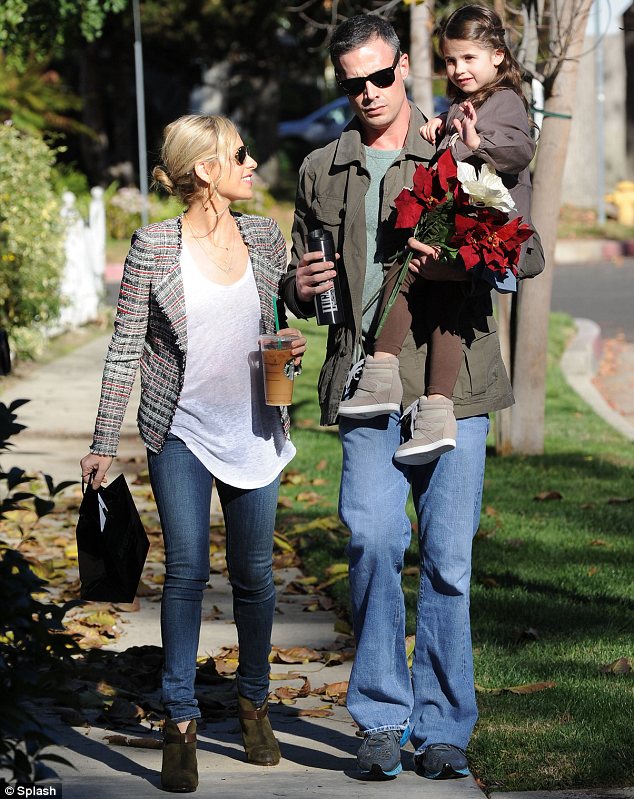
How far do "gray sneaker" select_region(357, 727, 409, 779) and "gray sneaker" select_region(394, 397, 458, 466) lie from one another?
80 centimetres

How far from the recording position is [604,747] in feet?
13.4

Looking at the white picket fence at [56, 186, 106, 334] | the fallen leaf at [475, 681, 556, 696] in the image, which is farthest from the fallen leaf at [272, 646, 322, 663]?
the white picket fence at [56, 186, 106, 334]

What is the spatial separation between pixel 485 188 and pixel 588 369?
9.57m

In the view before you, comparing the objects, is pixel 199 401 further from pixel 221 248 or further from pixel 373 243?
pixel 373 243

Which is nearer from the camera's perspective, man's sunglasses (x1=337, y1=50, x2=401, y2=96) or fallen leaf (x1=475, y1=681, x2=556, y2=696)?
man's sunglasses (x1=337, y1=50, x2=401, y2=96)

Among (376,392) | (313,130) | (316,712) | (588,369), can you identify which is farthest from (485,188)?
(313,130)

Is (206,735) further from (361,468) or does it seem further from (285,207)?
(285,207)

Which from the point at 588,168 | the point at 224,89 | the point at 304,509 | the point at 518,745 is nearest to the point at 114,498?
the point at 518,745

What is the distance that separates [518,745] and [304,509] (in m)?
3.66

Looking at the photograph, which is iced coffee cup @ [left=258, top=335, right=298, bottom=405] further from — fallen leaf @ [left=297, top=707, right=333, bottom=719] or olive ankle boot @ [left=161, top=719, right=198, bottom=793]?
fallen leaf @ [left=297, top=707, right=333, bottom=719]

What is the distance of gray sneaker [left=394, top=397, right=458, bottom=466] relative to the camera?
3764 millimetres

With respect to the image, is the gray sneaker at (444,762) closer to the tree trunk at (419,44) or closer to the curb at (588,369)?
the curb at (588,369)

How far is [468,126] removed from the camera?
3807 millimetres

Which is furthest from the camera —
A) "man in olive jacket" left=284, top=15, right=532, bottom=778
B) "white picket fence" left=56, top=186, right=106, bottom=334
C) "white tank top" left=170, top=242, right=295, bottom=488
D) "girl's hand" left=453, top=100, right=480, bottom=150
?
"white picket fence" left=56, top=186, right=106, bottom=334
